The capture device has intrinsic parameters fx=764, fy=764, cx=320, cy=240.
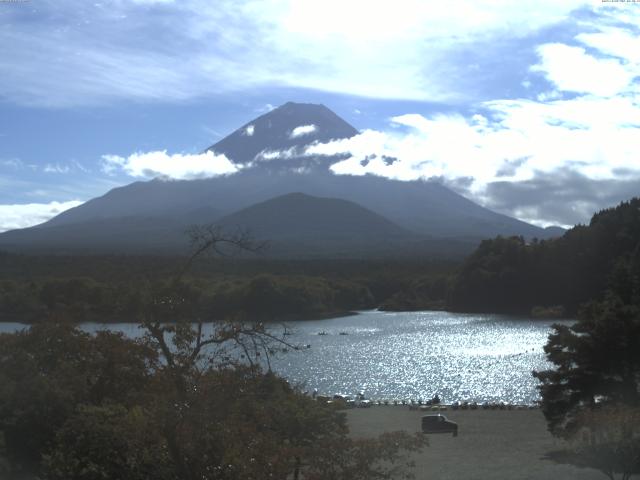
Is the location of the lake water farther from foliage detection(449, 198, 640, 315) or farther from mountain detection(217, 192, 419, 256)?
mountain detection(217, 192, 419, 256)

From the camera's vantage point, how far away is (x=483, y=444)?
15.6m

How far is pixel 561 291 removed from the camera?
168 ft

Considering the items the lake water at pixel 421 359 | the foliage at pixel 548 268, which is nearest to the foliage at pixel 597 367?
the lake water at pixel 421 359

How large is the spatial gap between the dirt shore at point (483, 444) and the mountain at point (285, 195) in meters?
94.6

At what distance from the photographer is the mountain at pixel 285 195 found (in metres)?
128

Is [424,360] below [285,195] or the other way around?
below

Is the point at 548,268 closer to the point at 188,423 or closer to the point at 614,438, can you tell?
the point at 614,438

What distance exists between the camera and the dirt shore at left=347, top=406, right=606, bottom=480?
40.7 feet

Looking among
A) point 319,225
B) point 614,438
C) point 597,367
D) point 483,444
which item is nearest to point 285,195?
point 319,225

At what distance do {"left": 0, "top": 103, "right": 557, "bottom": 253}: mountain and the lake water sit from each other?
71133mm

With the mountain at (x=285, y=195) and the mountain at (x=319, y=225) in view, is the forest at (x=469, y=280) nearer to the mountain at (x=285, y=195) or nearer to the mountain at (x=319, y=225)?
the mountain at (x=319, y=225)

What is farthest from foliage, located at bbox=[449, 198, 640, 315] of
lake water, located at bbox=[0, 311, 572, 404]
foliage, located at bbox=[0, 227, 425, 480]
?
foliage, located at bbox=[0, 227, 425, 480]

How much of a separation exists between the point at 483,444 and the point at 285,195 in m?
119

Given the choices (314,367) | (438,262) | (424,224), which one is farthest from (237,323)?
(424,224)
